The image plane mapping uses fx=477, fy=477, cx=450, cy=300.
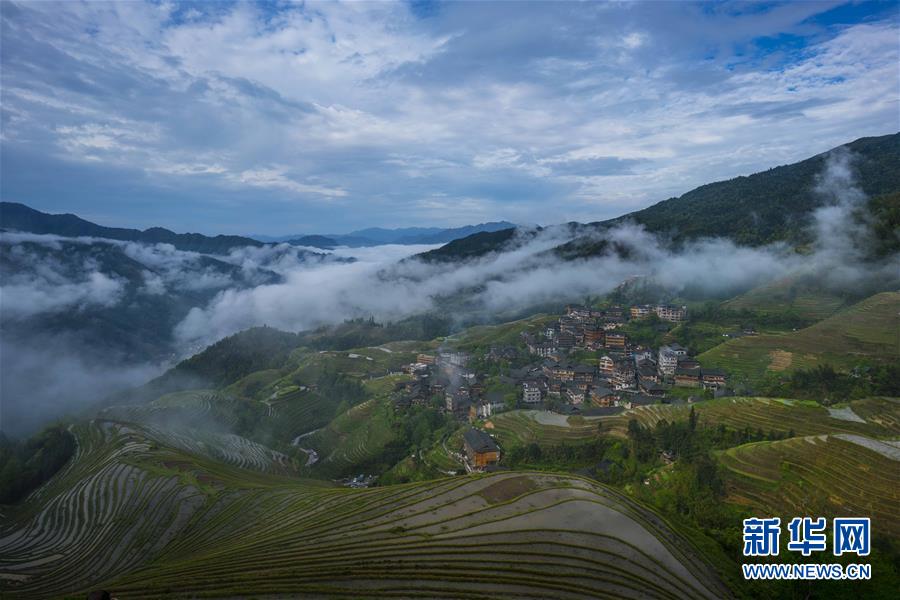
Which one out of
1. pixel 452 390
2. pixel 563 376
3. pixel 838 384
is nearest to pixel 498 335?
pixel 452 390

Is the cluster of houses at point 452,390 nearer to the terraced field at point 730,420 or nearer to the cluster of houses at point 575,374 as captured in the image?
the cluster of houses at point 575,374

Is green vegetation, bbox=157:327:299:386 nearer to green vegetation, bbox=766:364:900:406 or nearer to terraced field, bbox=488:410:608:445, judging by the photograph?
terraced field, bbox=488:410:608:445

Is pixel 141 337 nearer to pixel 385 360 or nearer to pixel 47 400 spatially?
pixel 47 400

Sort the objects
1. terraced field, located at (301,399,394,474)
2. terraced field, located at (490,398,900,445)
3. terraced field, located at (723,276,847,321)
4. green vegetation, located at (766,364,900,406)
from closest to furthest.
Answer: terraced field, located at (490,398,900,445), green vegetation, located at (766,364,900,406), terraced field, located at (301,399,394,474), terraced field, located at (723,276,847,321)

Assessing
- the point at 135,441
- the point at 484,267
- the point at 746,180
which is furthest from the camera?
the point at 484,267

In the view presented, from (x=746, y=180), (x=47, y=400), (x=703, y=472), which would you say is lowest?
(x=47, y=400)

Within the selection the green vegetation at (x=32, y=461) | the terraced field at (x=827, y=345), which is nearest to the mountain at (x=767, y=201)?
the terraced field at (x=827, y=345)

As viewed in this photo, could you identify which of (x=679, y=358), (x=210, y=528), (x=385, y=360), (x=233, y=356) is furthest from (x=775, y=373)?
(x=233, y=356)

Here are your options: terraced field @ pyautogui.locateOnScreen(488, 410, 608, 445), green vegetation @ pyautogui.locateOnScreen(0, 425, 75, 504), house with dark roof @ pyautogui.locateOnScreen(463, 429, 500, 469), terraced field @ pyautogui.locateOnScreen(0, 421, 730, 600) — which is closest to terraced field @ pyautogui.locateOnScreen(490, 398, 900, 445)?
terraced field @ pyautogui.locateOnScreen(488, 410, 608, 445)

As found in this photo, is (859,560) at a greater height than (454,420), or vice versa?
(859,560)
